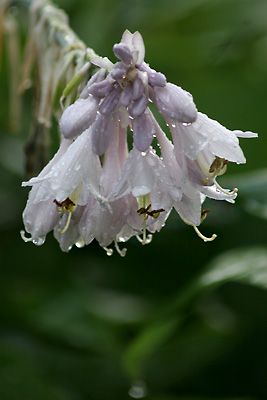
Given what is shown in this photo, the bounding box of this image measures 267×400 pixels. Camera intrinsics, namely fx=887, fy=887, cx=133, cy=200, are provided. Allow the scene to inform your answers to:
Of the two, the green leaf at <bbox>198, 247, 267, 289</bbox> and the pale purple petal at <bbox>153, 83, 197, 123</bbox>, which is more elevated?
the pale purple petal at <bbox>153, 83, 197, 123</bbox>

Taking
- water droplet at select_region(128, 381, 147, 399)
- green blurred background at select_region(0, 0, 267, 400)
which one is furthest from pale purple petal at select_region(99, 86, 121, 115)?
water droplet at select_region(128, 381, 147, 399)

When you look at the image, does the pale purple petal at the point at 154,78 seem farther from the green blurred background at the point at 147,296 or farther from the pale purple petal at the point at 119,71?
the green blurred background at the point at 147,296


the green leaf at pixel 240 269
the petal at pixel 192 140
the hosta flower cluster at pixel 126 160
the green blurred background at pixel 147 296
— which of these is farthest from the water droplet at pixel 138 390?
the petal at pixel 192 140

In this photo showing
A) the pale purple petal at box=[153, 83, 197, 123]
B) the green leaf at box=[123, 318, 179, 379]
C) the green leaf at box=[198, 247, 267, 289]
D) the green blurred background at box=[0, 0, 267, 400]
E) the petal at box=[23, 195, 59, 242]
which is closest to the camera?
the pale purple petal at box=[153, 83, 197, 123]

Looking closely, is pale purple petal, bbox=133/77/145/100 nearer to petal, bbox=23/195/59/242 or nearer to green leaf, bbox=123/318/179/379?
petal, bbox=23/195/59/242

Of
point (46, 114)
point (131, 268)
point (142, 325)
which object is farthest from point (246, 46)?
point (46, 114)

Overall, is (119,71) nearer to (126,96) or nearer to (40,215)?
(126,96)
